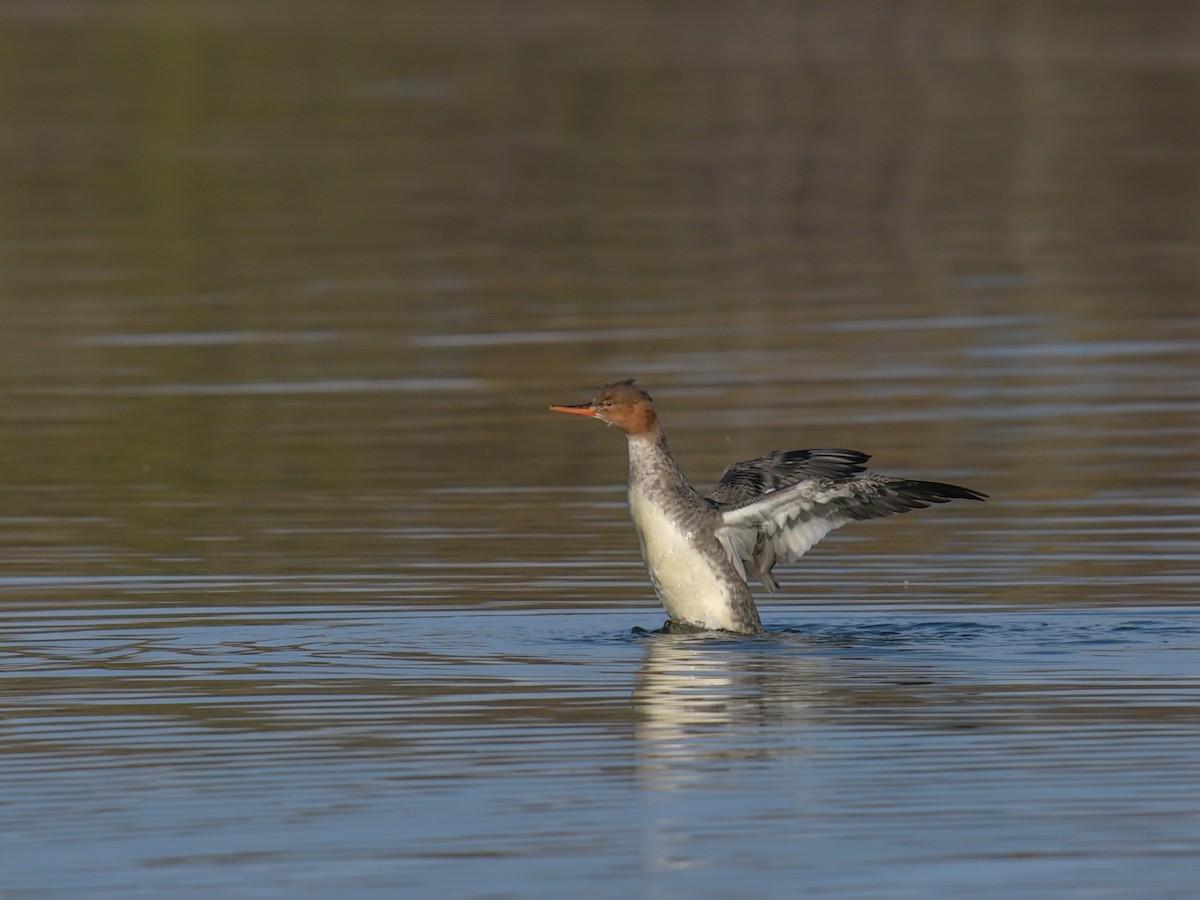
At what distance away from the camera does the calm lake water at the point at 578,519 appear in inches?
339

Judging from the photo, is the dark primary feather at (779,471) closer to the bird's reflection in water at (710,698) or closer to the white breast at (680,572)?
the white breast at (680,572)

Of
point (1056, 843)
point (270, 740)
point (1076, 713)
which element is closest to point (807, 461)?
point (1076, 713)

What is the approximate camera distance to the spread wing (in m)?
12.4

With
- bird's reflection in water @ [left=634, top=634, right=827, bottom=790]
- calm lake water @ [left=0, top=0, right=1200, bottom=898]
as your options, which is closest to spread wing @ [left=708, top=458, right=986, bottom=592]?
calm lake water @ [left=0, top=0, right=1200, bottom=898]

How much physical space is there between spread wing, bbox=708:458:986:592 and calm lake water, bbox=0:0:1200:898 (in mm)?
384

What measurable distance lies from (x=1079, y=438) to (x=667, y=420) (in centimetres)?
286

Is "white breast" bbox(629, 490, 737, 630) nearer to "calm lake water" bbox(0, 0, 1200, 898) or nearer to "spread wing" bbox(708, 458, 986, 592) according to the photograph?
"spread wing" bbox(708, 458, 986, 592)

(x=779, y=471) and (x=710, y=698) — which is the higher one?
(x=779, y=471)

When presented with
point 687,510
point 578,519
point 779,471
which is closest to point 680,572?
point 687,510

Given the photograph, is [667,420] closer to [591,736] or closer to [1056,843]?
[591,736]

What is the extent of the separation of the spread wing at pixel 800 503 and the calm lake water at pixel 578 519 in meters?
0.38

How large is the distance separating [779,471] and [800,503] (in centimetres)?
52

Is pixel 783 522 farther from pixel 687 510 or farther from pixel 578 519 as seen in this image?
pixel 578 519

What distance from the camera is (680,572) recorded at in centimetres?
1254
